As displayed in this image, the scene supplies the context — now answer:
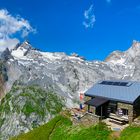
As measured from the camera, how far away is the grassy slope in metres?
52.6

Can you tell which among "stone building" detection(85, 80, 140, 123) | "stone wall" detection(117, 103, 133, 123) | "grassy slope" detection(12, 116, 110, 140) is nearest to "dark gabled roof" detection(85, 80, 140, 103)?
"stone building" detection(85, 80, 140, 123)

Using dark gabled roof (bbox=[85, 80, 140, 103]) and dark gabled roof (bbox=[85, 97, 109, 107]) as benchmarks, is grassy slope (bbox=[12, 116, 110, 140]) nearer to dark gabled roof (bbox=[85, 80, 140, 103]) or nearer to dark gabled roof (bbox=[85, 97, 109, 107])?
dark gabled roof (bbox=[85, 97, 109, 107])

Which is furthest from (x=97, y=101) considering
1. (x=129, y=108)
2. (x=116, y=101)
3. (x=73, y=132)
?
(x=73, y=132)

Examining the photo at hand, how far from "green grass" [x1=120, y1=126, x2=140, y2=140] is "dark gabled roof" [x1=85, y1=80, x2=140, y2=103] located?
7.26 metres

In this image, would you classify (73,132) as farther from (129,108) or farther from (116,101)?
(129,108)

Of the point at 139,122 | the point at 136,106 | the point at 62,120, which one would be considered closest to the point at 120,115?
the point at 136,106

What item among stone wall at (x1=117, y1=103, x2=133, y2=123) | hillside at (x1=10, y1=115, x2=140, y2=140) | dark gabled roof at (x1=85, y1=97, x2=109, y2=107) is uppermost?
dark gabled roof at (x1=85, y1=97, x2=109, y2=107)

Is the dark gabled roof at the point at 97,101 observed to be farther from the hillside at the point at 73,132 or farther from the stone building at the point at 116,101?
the hillside at the point at 73,132

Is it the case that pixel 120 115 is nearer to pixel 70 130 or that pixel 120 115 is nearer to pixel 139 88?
pixel 139 88

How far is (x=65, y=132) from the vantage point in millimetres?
59656

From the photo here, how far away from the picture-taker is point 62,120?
67312 millimetres

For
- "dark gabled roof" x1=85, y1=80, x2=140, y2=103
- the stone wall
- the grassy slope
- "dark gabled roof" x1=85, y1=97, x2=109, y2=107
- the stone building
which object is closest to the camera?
the grassy slope

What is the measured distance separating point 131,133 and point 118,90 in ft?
54.8

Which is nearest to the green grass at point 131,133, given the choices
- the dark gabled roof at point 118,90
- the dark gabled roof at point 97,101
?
the dark gabled roof at point 118,90
